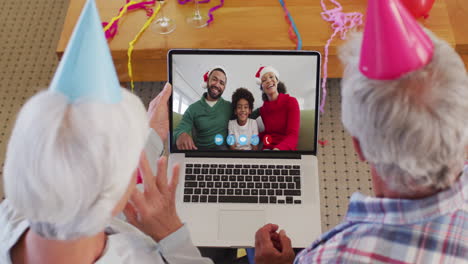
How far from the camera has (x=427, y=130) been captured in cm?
69

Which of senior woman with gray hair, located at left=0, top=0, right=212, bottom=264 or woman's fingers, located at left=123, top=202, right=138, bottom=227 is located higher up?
senior woman with gray hair, located at left=0, top=0, right=212, bottom=264

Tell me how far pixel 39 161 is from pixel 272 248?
65cm

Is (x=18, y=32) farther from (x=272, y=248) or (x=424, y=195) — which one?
(x=424, y=195)

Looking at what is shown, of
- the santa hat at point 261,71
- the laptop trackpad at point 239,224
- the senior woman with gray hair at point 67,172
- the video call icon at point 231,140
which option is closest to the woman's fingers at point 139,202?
the senior woman with gray hair at point 67,172

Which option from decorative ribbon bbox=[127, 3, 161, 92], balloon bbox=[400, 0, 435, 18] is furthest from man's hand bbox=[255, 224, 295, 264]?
balloon bbox=[400, 0, 435, 18]

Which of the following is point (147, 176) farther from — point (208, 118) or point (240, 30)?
point (240, 30)

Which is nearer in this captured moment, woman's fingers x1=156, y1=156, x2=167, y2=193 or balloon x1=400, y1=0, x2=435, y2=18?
woman's fingers x1=156, y1=156, x2=167, y2=193

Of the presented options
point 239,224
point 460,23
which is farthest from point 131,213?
point 460,23

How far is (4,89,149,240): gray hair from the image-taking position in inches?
24.3

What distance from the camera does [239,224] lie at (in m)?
1.24

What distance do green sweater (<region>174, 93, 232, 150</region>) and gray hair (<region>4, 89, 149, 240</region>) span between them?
63 cm

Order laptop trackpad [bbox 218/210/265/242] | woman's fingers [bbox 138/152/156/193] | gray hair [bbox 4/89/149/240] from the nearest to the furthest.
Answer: gray hair [bbox 4/89/149/240] → woman's fingers [bbox 138/152/156/193] → laptop trackpad [bbox 218/210/265/242]

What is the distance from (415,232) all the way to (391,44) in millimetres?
299

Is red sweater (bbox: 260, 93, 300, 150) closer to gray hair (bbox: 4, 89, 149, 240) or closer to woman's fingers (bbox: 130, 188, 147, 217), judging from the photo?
woman's fingers (bbox: 130, 188, 147, 217)
